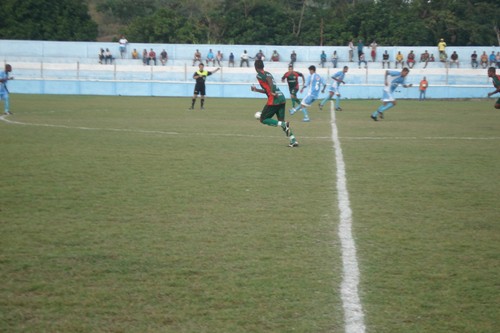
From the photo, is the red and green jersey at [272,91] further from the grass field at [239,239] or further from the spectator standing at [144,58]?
the spectator standing at [144,58]

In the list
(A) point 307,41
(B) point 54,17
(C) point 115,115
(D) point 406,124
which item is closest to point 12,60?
(B) point 54,17

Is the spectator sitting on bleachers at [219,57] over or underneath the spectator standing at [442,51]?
underneath

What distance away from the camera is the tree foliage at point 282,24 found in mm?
61906

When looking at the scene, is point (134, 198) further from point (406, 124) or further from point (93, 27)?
point (93, 27)

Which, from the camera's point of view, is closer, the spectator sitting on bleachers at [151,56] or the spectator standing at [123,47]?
the spectator sitting on bleachers at [151,56]

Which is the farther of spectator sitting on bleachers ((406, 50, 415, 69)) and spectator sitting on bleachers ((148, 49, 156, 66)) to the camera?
spectator sitting on bleachers ((148, 49, 156, 66))

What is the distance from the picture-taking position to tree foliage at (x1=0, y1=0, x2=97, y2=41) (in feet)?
206

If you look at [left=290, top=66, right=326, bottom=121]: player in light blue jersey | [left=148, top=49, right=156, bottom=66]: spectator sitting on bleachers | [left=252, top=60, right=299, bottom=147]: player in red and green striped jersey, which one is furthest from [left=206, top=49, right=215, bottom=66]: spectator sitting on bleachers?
[left=252, top=60, right=299, bottom=147]: player in red and green striped jersey

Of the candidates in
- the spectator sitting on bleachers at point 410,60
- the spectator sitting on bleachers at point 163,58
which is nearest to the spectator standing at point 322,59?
the spectator sitting on bleachers at point 410,60

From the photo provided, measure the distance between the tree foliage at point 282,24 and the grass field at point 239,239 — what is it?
48.8 metres

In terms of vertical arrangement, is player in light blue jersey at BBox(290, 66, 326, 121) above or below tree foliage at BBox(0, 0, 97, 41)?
below

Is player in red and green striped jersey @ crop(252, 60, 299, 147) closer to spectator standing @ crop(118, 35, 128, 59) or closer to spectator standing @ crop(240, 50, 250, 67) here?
spectator standing @ crop(240, 50, 250, 67)

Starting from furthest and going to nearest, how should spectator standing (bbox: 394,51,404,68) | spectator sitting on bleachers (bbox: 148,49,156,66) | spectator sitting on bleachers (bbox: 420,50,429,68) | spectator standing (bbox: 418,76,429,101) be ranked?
spectator sitting on bleachers (bbox: 148,49,156,66) < spectator standing (bbox: 394,51,404,68) < spectator sitting on bleachers (bbox: 420,50,429,68) < spectator standing (bbox: 418,76,429,101)

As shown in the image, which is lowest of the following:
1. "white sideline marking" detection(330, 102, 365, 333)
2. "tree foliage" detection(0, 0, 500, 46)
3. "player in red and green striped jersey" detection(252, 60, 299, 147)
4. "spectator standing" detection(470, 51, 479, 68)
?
"white sideline marking" detection(330, 102, 365, 333)
